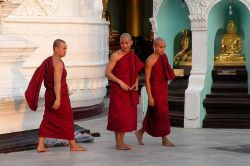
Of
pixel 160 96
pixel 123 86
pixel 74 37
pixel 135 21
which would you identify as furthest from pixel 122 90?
pixel 135 21

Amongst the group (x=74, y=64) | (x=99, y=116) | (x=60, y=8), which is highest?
(x=60, y=8)

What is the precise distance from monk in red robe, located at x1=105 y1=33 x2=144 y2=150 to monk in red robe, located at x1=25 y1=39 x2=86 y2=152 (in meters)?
0.70

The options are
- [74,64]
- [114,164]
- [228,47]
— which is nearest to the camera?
[114,164]

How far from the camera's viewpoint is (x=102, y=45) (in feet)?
53.4

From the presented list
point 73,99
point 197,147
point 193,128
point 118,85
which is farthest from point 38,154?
point 73,99

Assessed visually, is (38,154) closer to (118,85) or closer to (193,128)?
(118,85)

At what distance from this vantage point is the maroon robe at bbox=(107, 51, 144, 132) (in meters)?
10.9

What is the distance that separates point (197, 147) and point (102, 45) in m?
5.49

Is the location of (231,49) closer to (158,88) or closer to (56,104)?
(158,88)

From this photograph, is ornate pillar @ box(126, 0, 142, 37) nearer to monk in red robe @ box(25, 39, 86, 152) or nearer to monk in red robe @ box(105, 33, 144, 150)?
monk in red robe @ box(105, 33, 144, 150)

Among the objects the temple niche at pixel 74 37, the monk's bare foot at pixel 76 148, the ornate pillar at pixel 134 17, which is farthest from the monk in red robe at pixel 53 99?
the ornate pillar at pixel 134 17

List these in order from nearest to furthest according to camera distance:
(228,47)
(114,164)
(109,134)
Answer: (114,164)
(109,134)
(228,47)

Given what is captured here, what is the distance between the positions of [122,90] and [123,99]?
0.40 ft

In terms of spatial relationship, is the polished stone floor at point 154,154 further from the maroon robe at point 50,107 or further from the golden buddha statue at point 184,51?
the golden buddha statue at point 184,51
